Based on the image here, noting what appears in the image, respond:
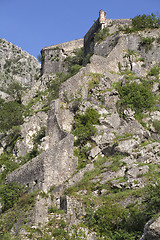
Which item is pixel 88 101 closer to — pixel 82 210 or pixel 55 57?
pixel 82 210

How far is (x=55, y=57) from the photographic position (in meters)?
44.3

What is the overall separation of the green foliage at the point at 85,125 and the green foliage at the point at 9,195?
5.53m

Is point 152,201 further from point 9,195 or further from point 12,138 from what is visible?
point 12,138

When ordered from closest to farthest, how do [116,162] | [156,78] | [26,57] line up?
[116,162] < [156,78] < [26,57]

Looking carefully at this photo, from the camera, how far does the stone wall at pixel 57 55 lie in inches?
1706

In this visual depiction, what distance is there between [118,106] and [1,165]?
33.4 feet

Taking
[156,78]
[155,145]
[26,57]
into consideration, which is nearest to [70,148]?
[155,145]

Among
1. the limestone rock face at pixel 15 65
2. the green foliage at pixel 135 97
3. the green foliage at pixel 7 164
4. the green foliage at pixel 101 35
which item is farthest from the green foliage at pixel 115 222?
the limestone rock face at pixel 15 65

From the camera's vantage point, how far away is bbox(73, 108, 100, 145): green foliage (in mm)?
25422

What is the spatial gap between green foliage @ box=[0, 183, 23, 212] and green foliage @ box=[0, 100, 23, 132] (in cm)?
1182

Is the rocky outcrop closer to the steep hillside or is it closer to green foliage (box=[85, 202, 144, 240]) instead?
the steep hillside

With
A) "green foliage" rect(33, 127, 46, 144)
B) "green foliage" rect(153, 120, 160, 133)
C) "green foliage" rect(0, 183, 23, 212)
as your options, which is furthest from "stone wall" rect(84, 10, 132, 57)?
"green foliage" rect(0, 183, 23, 212)

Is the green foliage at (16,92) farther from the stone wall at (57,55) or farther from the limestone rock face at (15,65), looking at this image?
the limestone rock face at (15,65)

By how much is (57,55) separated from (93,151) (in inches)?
892
